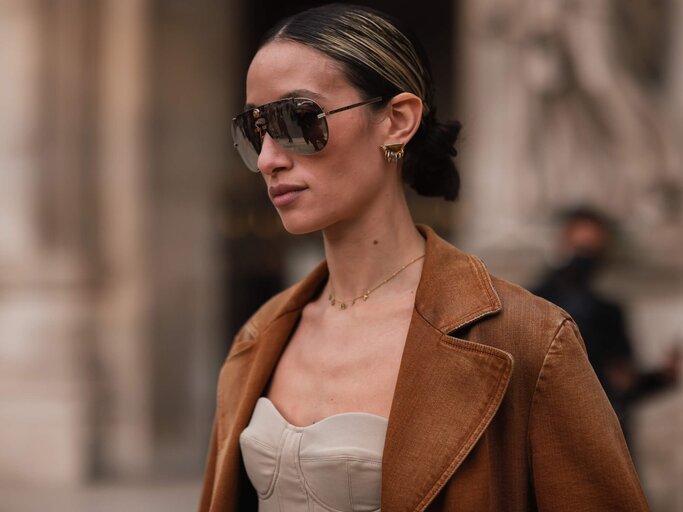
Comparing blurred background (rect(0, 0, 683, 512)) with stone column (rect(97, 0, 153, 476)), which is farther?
stone column (rect(97, 0, 153, 476))

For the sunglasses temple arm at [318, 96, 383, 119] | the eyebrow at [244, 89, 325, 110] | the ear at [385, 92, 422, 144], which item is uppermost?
the eyebrow at [244, 89, 325, 110]

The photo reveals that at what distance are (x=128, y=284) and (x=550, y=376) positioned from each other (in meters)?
6.23

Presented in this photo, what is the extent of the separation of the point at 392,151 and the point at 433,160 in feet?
0.51

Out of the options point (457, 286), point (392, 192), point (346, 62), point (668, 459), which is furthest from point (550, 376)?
point (668, 459)

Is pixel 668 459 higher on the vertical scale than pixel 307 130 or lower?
lower

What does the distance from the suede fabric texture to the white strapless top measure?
2.8 inches

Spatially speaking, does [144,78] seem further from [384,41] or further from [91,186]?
[384,41]

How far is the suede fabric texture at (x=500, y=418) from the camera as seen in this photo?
1896 millimetres

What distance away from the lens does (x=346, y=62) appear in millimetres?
2084

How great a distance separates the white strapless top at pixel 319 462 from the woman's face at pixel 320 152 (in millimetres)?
422

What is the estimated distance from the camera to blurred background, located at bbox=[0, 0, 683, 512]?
6.15m

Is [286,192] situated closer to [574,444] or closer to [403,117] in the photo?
[403,117]

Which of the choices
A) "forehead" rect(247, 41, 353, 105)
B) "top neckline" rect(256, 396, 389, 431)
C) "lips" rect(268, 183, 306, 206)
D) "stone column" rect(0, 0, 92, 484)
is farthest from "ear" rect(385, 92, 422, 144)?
"stone column" rect(0, 0, 92, 484)

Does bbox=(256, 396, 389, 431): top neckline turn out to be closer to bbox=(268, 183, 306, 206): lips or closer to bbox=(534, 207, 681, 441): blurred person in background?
bbox=(268, 183, 306, 206): lips
